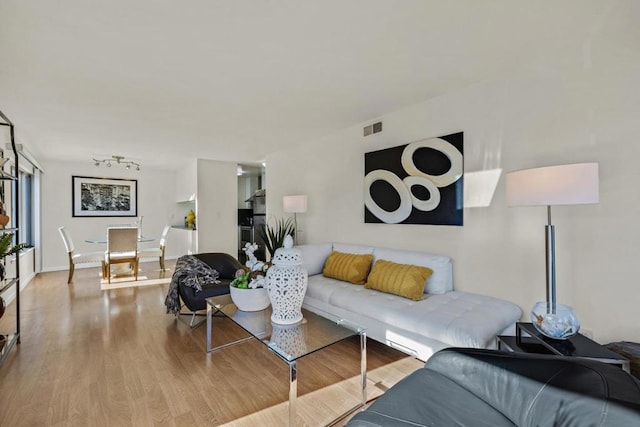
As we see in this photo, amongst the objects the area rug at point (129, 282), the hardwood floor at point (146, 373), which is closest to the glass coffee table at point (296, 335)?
the hardwood floor at point (146, 373)

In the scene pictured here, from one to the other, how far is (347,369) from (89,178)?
7.30 meters

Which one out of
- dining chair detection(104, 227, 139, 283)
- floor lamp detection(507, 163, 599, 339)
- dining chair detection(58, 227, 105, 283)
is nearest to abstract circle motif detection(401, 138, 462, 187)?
floor lamp detection(507, 163, 599, 339)

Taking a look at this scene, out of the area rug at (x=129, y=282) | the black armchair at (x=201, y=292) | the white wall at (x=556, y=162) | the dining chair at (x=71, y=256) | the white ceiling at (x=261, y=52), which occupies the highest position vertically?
the white ceiling at (x=261, y=52)

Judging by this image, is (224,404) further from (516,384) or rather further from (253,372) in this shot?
(516,384)

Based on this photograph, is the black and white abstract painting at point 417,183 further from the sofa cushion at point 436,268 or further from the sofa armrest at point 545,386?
the sofa armrest at point 545,386

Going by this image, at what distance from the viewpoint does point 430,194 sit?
306 cm

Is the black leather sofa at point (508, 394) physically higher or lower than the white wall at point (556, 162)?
lower

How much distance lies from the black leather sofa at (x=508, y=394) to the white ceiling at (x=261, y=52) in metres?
1.81

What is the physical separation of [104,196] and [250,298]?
6.49 metres

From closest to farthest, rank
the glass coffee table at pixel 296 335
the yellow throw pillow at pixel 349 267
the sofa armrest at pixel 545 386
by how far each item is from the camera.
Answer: the sofa armrest at pixel 545 386 < the glass coffee table at pixel 296 335 < the yellow throw pillow at pixel 349 267

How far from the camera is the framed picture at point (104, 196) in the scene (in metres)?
6.71

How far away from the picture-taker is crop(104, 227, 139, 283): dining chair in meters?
5.20

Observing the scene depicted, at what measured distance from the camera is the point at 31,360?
8.10 feet

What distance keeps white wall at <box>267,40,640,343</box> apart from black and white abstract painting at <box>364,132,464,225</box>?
10 cm
